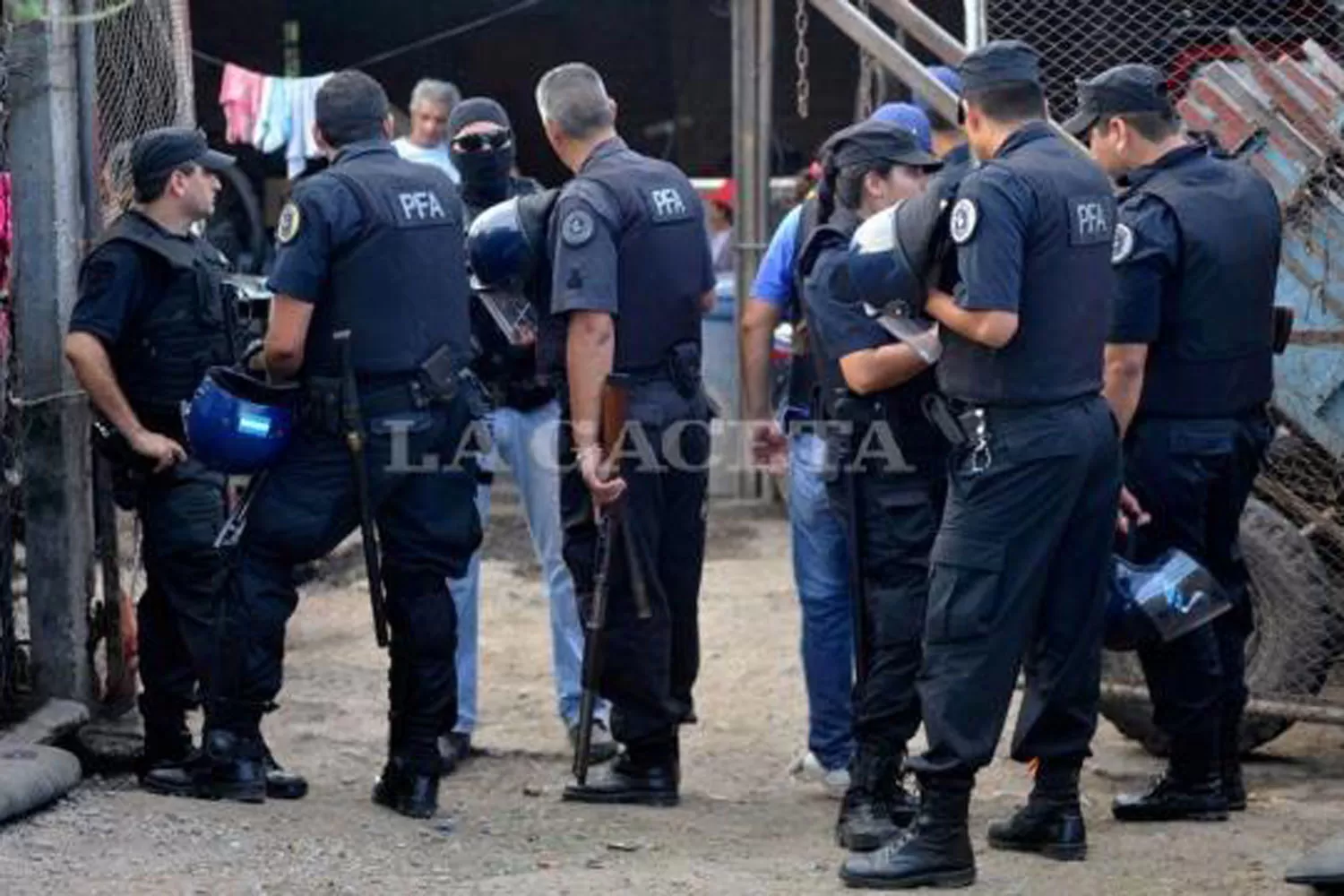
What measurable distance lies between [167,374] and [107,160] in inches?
41.3

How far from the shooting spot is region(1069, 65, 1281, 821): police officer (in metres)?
6.16

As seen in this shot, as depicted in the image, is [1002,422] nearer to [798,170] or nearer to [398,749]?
[398,749]

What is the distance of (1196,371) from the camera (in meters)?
6.22

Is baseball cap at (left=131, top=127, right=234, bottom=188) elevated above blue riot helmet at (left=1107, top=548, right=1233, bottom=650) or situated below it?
above

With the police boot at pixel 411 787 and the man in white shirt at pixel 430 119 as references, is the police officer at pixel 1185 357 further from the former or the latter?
the man in white shirt at pixel 430 119

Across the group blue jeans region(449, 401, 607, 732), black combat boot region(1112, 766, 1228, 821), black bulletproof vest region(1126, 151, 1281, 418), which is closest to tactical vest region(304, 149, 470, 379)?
blue jeans region(449, 401, 607, 732)

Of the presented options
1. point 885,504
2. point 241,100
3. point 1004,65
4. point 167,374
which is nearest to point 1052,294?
point 1004,65

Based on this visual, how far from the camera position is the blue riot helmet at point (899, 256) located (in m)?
5.53

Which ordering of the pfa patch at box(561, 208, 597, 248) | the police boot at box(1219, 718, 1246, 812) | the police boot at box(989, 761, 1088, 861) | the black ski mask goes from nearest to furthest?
the police boot at box(989, 761, 1088, 861) → the pfa patch at box(561, 208, 597, 248) → the police boot at box(1219, 718, 1246, 812) → the black ski mask

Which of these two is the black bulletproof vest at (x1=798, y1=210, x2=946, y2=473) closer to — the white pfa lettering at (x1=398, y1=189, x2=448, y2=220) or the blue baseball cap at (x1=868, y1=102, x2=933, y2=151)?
the blue baseball cap at (x1=868, y1=102, x2=933, y2=151)

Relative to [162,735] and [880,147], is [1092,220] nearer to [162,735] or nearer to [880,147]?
[880,147]

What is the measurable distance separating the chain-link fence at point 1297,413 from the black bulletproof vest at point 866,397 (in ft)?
4.92

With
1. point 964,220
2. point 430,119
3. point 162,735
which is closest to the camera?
point 964,220

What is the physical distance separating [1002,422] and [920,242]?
0.46 metres
